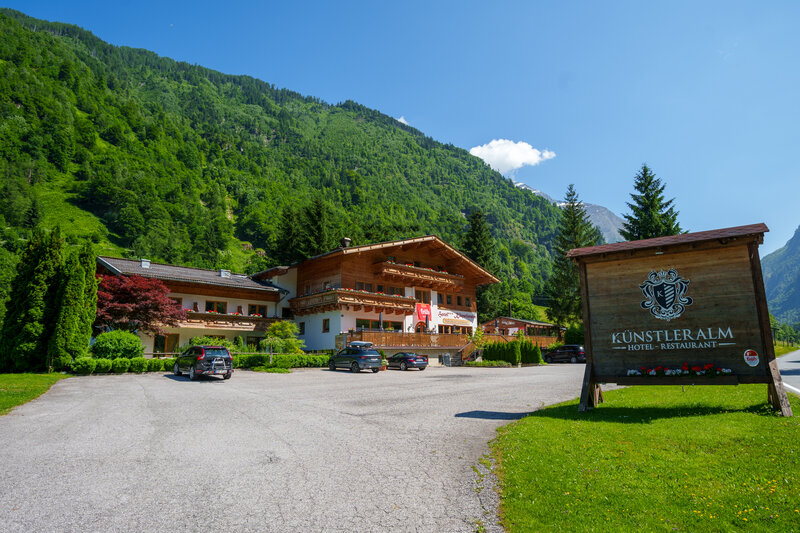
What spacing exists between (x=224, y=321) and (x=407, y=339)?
15337mm

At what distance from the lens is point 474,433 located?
31.3 ft

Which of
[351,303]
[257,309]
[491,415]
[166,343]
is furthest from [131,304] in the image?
[491,415]

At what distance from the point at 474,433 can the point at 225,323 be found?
105 ft

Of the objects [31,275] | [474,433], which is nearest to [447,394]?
[474,433]

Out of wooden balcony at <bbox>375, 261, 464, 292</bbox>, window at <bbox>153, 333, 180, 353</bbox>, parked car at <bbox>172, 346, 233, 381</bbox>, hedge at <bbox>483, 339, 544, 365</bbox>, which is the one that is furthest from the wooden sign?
window at <bbox>153, 333, 180, 353</bbox>

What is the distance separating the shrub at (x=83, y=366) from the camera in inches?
883

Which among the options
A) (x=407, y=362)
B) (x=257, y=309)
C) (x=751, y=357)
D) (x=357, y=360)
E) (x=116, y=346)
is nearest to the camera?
(x=751, y=357)

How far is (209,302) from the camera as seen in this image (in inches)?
1505

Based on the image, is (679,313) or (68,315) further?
(68,315)

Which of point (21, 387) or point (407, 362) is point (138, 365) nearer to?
point (21, 387)

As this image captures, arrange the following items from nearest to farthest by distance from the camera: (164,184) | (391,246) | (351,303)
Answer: (351,303) → (391,246) → (164,184)

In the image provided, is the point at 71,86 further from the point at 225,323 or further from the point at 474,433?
the point at 474,433

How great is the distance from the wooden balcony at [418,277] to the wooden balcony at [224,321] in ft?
35.3

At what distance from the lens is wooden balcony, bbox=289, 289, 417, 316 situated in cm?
3741
